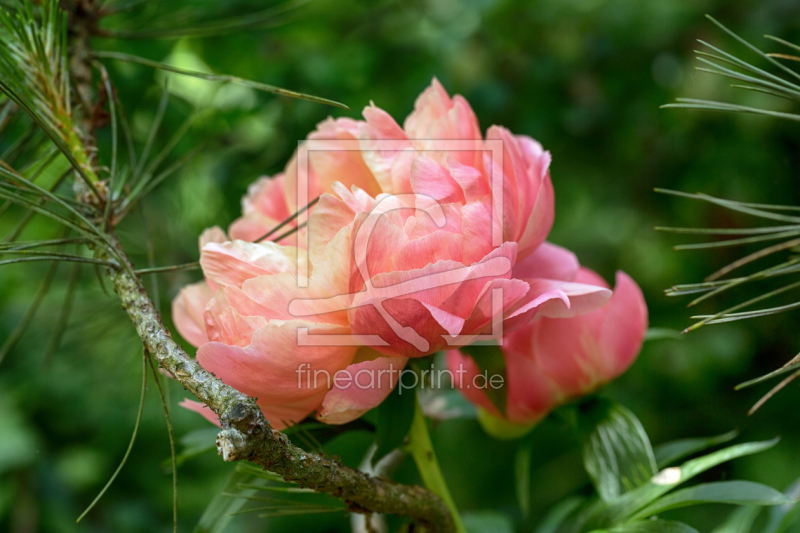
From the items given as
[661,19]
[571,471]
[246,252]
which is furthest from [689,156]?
[246,252]

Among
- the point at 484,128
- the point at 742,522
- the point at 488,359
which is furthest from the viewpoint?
the point at 484,128

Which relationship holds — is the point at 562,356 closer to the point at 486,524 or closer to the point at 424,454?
the point at 424,454

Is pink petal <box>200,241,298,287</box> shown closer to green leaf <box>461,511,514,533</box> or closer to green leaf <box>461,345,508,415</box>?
green leaf <box>461,345,508,415</box>

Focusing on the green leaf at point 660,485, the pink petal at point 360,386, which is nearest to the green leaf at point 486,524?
the green leaf at point 660,485

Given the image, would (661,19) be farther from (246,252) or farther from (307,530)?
(307,530)
